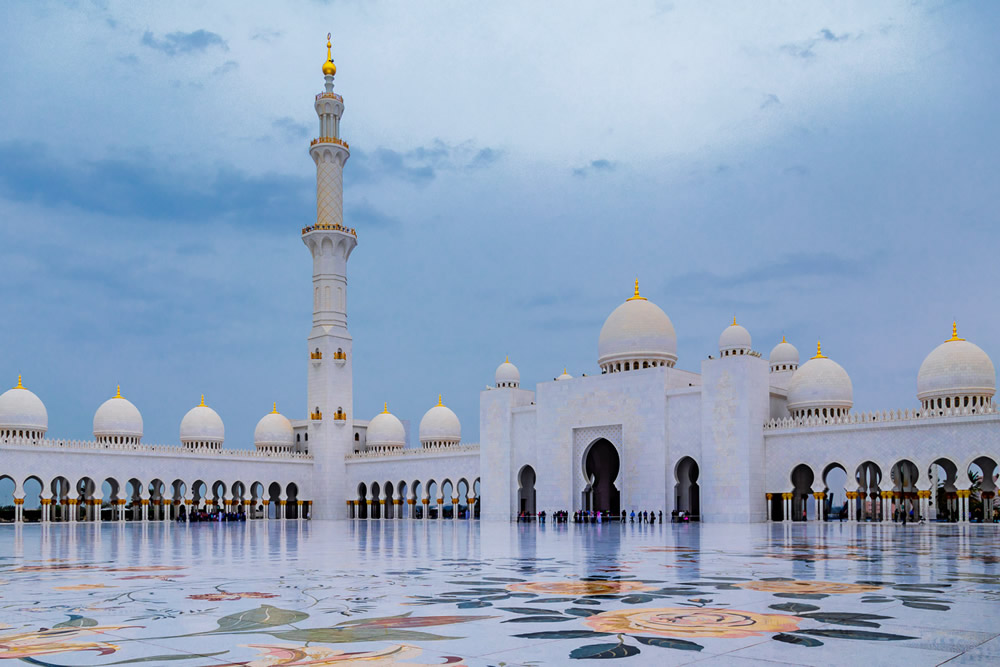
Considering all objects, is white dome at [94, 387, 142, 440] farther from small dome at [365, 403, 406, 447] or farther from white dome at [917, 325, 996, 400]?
white dome at [917, 325, 996, 400]

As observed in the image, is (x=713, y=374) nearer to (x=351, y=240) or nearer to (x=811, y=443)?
(x=811, y=443)

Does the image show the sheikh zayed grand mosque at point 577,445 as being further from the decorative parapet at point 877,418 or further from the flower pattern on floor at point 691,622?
the flower pattern on floor at point 691,622

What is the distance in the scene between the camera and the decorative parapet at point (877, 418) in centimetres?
2516

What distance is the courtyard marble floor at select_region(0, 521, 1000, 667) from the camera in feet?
12.2

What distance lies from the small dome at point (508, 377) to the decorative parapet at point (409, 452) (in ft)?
15.6

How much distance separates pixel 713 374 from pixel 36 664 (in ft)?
86.4

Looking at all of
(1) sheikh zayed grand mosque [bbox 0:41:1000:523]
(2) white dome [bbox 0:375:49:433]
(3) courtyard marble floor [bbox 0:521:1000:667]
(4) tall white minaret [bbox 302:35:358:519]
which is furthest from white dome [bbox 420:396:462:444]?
(3) courtyard marble floor [bbox 0:521:1000:667]

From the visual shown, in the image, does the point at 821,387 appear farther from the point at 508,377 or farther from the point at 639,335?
the point at 508,377

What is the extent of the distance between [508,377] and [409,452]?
5.69 meters

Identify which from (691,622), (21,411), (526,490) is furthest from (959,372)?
(21,411)

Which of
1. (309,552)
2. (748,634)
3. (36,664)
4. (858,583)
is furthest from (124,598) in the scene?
(309,552)

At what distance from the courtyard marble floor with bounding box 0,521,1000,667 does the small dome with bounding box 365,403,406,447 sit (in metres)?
33.6

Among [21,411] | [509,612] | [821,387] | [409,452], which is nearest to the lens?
[509,612]

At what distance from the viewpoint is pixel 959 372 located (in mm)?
26500
